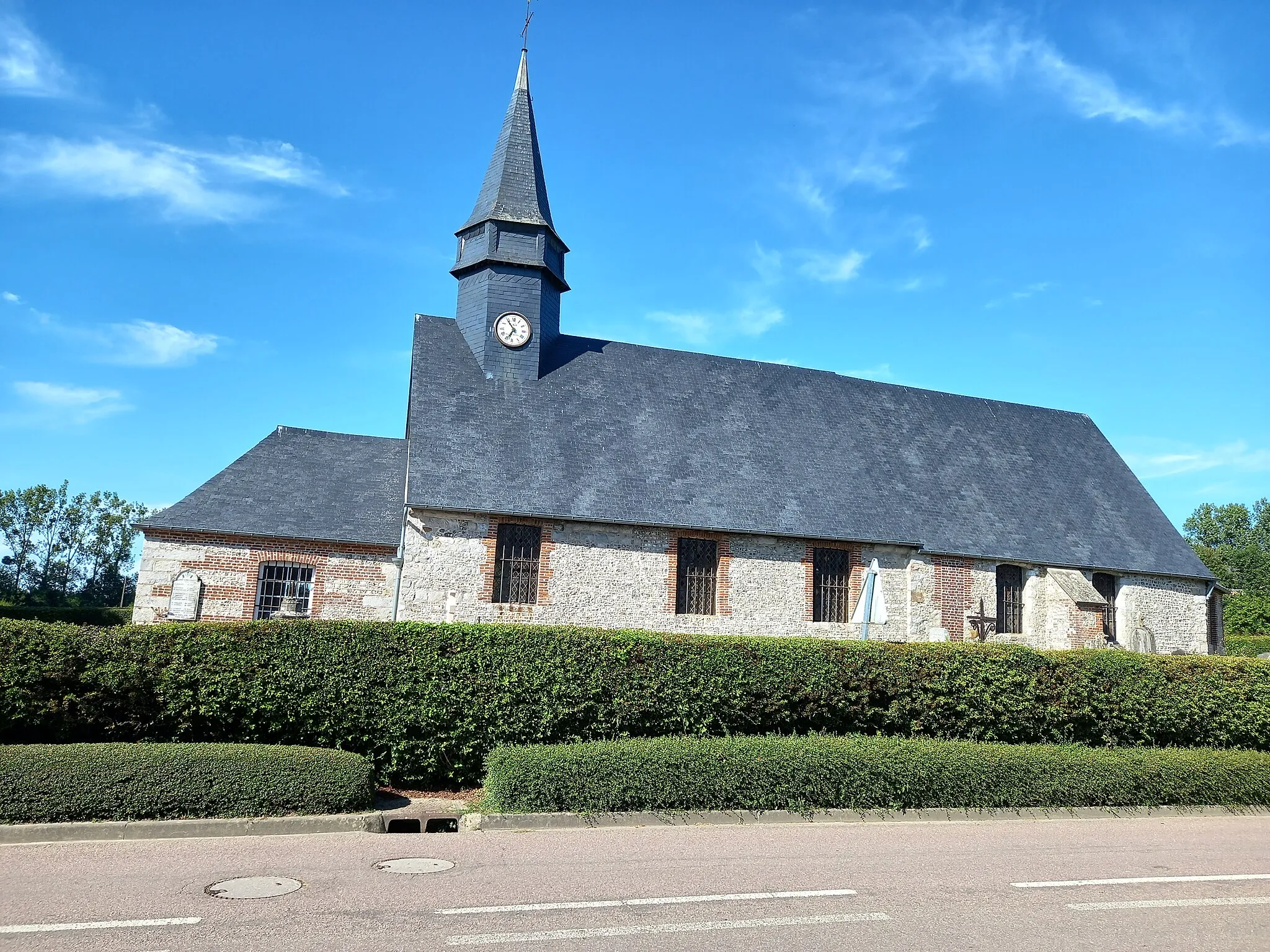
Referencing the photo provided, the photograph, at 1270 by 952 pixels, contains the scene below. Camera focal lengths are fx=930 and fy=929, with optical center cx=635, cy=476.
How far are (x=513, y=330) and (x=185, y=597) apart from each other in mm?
8772

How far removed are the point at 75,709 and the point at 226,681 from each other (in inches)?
58.4

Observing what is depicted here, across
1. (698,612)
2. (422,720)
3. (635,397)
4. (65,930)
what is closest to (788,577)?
(698,612)

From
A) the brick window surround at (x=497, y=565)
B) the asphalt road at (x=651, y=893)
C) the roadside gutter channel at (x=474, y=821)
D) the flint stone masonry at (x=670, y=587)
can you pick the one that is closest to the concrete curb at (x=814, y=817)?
the roadside gutter channel at (x=474, y=821)

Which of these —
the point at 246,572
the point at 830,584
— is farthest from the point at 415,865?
the point at 830,584

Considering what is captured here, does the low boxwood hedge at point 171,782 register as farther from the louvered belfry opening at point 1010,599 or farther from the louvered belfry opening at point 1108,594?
the louvered belfry opening at point 1108,594

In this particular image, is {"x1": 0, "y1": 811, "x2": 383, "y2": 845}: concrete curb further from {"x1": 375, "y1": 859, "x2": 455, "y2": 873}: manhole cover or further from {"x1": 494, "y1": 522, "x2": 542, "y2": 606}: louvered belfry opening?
{"x1": 494, "y1": 522, "x2": 542, "y2": 606}: louvered belfry opening

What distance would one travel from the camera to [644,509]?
18.8 meters

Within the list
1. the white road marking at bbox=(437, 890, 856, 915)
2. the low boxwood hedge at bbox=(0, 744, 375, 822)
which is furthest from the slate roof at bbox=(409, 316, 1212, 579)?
the white road marking at bbox=(437, 890, 856, 915)

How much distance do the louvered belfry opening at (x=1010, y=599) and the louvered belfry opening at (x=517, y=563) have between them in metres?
10.7

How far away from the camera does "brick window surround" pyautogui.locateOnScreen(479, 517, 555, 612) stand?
58.1 ft

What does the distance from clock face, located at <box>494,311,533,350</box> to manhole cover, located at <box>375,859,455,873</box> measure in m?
14.7

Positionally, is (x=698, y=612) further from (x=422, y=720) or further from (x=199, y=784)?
(x=199, y=784)

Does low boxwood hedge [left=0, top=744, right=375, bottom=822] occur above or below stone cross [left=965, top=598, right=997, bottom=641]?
below

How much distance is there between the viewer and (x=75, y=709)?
966cm
